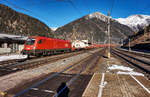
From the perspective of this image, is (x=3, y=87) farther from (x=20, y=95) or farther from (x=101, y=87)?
(x=101, y=87)

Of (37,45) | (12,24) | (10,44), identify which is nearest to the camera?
(37,45)

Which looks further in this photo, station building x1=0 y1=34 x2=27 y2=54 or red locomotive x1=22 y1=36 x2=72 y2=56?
station building x1=0 y1=34 x2=27 y2=54

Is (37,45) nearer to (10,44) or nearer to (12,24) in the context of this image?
(10,44)

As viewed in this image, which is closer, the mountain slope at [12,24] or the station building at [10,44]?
the station building at [10,44]

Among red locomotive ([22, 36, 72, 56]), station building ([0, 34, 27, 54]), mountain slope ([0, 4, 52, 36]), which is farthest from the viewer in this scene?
mountain slope ([0, 4, 52, 36])

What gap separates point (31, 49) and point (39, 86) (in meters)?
14.0

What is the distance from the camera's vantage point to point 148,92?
587 cm

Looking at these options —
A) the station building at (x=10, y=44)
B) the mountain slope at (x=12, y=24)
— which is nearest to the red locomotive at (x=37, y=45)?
the station building at (x=10, y=44)

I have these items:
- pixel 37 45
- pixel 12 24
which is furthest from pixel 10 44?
pixel 12 24

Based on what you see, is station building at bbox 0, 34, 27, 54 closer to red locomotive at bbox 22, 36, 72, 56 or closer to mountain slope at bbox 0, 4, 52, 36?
red locomotive at bbox 22, 36, 72, 56

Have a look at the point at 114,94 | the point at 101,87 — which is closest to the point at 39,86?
the point at 101,87

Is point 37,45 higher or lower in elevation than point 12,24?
lower

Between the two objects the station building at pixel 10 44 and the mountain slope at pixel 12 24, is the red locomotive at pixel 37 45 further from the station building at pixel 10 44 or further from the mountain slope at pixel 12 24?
the mountain slope at pixel 12 24

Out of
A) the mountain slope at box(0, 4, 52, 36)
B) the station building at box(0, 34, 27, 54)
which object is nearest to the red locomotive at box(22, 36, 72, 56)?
the station building at box(0, 34, 27, 54)
